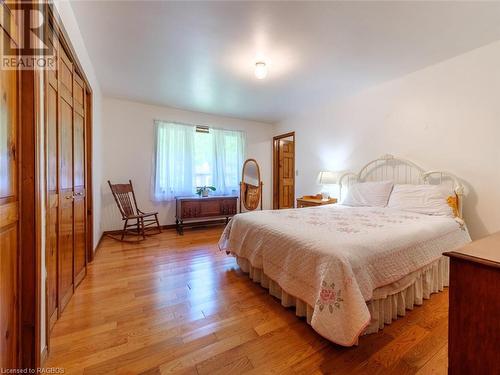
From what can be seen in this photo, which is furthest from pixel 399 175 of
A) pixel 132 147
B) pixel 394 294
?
pixel 132 147

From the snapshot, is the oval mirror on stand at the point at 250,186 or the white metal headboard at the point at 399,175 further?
the oval mirror on stand at the point at 250,186

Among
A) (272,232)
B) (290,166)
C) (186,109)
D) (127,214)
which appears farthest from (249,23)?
(290,166)

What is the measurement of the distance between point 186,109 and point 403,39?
3.54 m

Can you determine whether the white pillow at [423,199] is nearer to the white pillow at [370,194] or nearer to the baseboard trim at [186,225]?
the white pillow at [370,194]

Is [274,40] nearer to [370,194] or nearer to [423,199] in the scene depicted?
[370,194]

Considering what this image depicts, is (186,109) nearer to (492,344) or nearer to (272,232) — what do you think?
(272,232)

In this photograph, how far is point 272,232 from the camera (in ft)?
6.09

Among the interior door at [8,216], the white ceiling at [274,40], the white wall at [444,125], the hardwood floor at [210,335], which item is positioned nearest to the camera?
the interior door at [8,216]

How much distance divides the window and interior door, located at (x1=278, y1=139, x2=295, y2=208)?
1084 millimetres

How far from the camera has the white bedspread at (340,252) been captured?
1.25 metres

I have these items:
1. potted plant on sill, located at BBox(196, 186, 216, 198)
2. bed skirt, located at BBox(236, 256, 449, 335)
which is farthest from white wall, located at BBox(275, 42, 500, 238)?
potted plant on sill, located at BBox(196, 186, 216, 198)

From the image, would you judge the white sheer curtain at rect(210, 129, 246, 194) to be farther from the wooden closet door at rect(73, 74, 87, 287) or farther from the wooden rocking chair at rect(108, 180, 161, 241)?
the wooden closet door at rect(73, 74, 87, 287)

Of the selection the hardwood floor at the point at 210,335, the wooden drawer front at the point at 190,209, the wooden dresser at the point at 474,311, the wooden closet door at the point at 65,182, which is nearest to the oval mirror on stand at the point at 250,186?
the wooden drawer front at the point at 190,209

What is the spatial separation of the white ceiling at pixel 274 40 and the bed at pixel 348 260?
1504 millimetres
